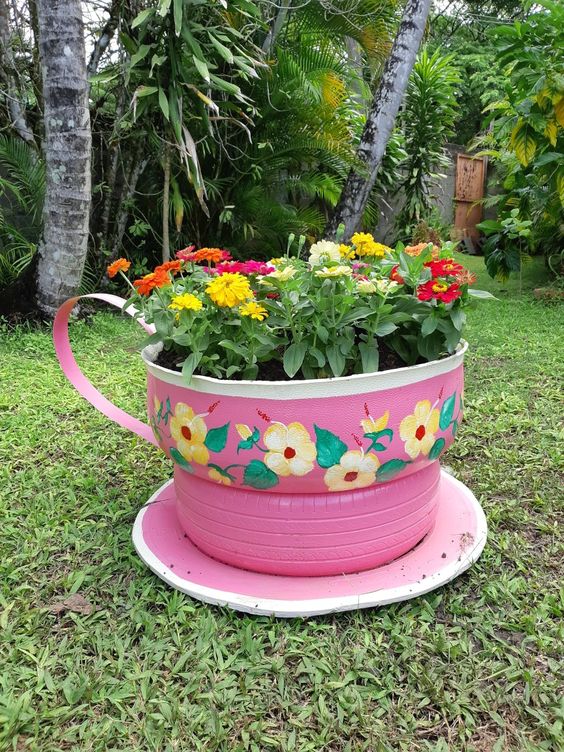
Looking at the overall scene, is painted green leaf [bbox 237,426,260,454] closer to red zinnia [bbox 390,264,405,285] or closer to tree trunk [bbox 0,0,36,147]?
red zinnia [bbox 390,264,405,285]

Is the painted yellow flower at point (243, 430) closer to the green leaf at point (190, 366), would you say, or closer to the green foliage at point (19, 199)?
the green leaf at point (190, 366)

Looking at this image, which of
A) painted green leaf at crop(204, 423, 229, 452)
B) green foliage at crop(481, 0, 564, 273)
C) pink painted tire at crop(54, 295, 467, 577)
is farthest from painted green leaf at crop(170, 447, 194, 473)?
green foliage at crop(481, 0, 564, 273)

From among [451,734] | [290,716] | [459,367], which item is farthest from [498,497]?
[290,716]

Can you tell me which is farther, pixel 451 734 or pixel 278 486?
pixel 278 486

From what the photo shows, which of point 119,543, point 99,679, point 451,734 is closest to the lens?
point 451,734

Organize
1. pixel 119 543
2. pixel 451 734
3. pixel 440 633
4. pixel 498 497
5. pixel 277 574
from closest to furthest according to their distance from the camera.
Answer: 1. pixel 451 734
2. pixel 440 633
3. pixel 277 574
4. pixel 119 543
5. pixel 498 497

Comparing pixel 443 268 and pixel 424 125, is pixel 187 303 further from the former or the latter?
pixel 424 125

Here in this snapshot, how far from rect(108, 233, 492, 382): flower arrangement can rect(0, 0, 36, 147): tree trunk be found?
3852mm

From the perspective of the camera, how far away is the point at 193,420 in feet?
4.59

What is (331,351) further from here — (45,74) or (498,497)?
(45,74)

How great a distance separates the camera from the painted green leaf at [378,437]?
1.34 metres

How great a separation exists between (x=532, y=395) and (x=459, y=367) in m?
1.58

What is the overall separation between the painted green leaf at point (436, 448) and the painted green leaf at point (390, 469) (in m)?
0.10

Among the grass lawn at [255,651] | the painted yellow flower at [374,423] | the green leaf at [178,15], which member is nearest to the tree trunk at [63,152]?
the green leaf at [178,15]
